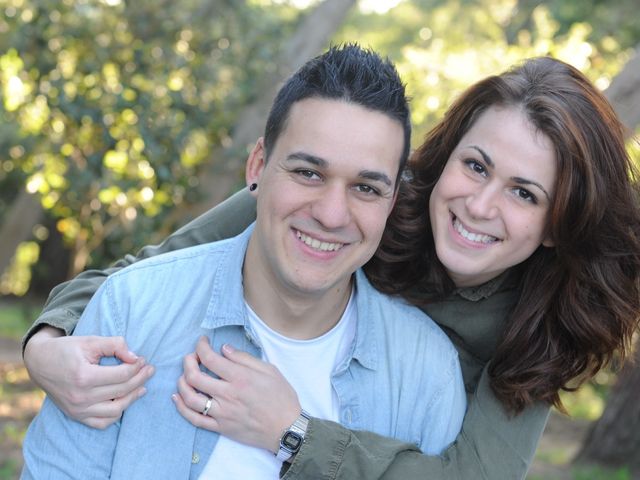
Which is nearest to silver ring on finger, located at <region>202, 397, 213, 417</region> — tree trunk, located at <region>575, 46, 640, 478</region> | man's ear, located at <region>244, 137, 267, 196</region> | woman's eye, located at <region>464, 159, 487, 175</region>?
man's ear, located at <region>244, 137, 267, 196</region>

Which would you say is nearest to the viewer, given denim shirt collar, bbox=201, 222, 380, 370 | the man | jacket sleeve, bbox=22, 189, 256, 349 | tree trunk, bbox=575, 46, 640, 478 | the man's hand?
the man's hand

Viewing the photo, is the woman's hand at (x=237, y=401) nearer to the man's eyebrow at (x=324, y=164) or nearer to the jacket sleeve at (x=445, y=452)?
the jacket sleeve at (x=445, y=452)

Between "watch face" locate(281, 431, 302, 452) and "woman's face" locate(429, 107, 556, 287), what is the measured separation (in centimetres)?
85

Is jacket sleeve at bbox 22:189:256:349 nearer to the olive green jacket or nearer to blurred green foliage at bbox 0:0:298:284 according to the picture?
Result: the olive green jacket

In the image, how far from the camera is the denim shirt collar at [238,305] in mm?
2809

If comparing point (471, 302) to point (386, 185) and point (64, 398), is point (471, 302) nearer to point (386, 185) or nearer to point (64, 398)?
point (386, 185)

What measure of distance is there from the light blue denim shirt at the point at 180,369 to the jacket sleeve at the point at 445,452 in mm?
86

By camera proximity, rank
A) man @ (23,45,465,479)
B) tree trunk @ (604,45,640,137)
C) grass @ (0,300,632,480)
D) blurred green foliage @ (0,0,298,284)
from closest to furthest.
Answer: man @ (23,45,465,479)
tree trunk @ (604,45,640,137)
grass @ (0,300,632,480)
blurred green foliage @ (0,0,298,284)

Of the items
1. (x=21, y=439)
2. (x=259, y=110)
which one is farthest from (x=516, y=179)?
(x=21, y=439)

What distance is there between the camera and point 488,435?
2922 mm

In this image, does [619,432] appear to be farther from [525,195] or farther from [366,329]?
[366,329]

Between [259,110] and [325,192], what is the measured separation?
4.16 meters

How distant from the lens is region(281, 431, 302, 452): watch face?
268 centimetres

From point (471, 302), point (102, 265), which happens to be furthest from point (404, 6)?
point (471, 302)
